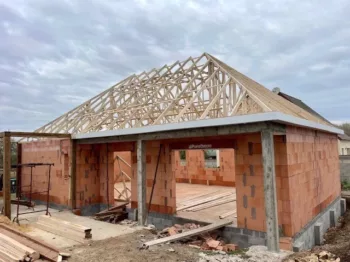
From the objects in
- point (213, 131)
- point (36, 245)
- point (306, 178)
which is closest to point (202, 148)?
point (213, 131)

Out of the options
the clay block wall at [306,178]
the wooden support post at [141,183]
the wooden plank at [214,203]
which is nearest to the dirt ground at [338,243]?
the clay block wall at [306,178]

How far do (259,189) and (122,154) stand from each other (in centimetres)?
1382

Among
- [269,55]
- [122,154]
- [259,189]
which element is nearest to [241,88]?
[259,189]

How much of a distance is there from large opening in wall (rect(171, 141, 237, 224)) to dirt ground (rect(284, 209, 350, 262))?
2.75 metres

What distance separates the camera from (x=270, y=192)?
6.16 m

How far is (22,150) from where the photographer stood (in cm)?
1416

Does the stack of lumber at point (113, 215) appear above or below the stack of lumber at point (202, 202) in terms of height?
below

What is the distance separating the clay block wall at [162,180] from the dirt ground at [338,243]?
4281mm

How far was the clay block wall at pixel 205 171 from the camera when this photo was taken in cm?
1692

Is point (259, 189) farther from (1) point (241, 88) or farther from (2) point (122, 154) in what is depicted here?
(2) point (122, 154)

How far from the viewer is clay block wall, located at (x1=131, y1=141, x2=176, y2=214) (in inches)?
360

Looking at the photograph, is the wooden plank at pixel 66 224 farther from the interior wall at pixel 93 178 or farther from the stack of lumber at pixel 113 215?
the interior wall at pixel 93 178

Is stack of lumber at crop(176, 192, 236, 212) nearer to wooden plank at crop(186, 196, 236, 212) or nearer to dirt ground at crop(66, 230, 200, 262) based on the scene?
wooden plank at crop(186, 196, 236, 212)

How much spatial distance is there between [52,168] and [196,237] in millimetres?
7724
